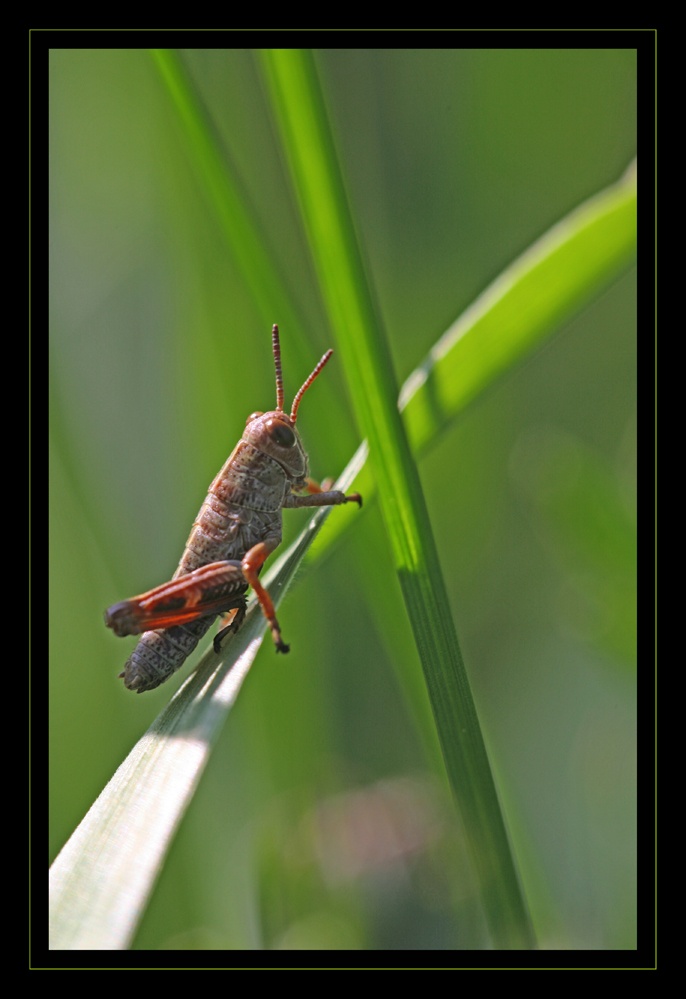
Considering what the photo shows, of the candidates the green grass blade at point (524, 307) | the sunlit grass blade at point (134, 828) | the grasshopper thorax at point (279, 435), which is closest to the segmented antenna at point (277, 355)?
the grasshopper thorax at point (279, 435)

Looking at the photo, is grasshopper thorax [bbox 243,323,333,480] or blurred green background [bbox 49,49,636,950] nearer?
blurred green background [bbox 49,49,636,950]

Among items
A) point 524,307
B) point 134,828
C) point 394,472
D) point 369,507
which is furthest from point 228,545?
point 134,828

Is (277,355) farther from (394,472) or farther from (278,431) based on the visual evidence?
(394,472)

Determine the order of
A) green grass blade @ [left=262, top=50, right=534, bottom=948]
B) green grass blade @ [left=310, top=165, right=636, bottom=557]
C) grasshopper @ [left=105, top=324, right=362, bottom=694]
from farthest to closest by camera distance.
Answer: grasshopper @ [left=105, top=324, right=362, bottom=694], green grass blade @ [left=310, top=165, right=636, bottom=557], green grass blade @ [left=262, top=50, right=534, bottom=948]

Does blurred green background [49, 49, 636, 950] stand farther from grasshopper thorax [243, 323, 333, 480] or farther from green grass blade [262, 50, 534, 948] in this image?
green grass blade [262, 50, 534, 948]

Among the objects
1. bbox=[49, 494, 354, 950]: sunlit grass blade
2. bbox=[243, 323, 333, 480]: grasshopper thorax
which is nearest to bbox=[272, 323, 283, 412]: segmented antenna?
bbox=[243, 323, 333, 480]: grasshopper thorax

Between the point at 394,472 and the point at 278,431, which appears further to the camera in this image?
the point at 278,431
